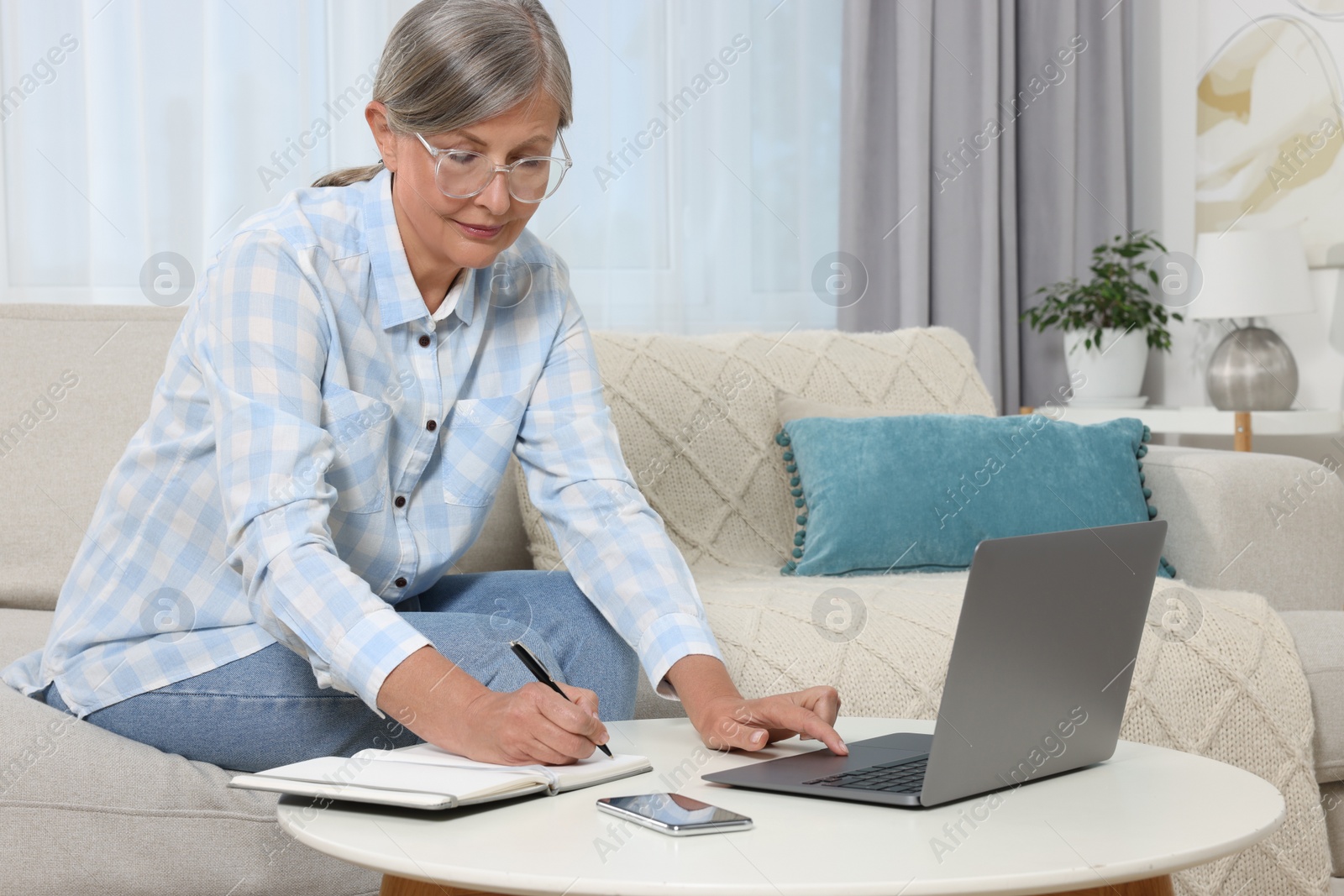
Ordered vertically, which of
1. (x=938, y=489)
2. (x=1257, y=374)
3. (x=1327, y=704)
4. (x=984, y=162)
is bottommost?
(x=1327, y=704)

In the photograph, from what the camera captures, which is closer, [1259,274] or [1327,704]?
[1327,704]

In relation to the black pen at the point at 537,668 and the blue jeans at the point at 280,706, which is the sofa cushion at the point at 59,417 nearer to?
the blue jeans at the point at 280,706

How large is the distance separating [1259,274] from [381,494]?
7.13 feet

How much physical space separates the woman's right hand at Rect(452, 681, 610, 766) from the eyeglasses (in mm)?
433

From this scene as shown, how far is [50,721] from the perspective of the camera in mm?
1029

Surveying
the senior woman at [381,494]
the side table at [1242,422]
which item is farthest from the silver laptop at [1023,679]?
the side table at [1242,422]

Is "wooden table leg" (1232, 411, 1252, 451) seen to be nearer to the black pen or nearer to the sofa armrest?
the sofa armrest

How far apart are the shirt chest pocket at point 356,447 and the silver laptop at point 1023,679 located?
433 mm

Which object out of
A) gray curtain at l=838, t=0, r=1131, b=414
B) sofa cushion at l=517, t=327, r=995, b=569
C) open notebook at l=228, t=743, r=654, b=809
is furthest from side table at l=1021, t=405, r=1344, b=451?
open notebook at l=228, t=743, r=654, b=809

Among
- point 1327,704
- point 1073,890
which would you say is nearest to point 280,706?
point 1073,890

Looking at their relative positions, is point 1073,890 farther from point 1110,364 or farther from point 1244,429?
point 1110,364

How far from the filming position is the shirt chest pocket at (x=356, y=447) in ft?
3.43

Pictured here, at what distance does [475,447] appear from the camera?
117 centimetres

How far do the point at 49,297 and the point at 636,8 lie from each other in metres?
1.41
